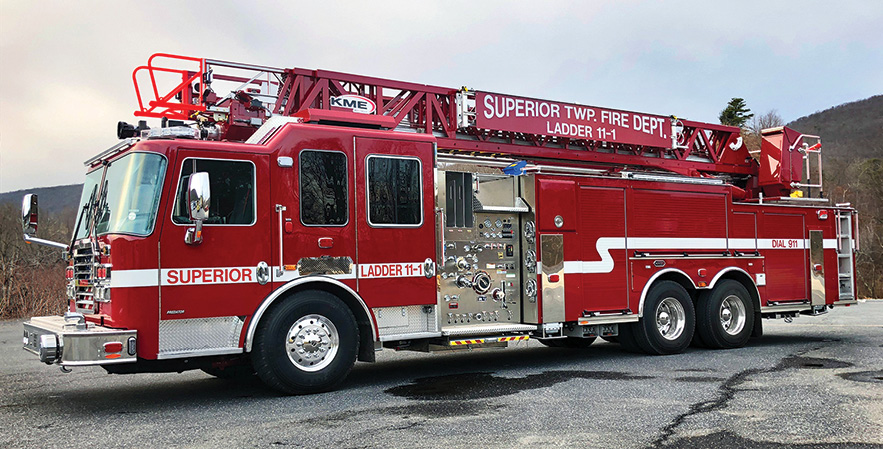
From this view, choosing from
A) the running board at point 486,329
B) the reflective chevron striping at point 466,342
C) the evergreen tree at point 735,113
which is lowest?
the reflective chevron striping at point 466,342

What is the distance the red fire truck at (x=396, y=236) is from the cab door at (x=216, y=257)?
0.02 meters

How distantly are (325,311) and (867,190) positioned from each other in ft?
148

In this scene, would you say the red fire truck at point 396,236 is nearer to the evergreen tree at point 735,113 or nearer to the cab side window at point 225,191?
the cab side window at point 225,191

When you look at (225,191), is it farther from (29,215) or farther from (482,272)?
(482,272)

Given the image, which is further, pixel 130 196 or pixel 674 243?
pixel 674 243

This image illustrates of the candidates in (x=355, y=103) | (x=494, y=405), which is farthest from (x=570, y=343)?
(x=355, y=103)

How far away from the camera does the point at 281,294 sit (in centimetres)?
746

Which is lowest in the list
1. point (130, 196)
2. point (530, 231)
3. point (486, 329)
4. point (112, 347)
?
point (486, 329)

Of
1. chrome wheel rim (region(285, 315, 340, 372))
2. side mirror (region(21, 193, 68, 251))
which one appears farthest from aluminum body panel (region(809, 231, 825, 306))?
side mirror (region(21, 193, 68, 251))

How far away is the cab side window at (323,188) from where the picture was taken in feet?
25.2

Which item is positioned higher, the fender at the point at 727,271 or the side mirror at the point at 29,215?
the side mirror at the point at 29,215

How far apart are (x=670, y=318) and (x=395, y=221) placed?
15.6 ft

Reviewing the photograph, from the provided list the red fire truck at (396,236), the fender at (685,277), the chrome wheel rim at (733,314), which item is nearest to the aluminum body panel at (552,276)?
the red fire truck at (396,236)

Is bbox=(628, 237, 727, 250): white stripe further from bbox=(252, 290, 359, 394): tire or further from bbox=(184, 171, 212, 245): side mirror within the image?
bbox=(184, 171, 212, 245): side mirror
